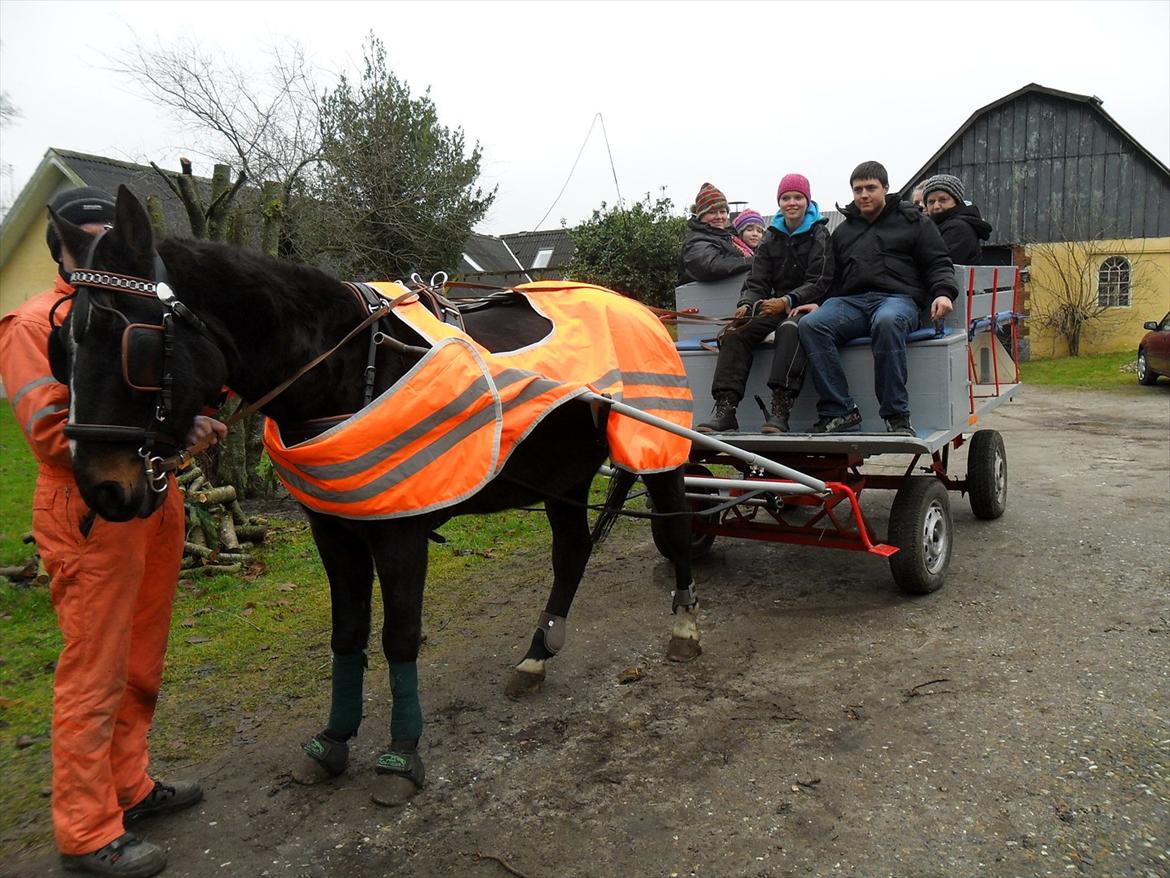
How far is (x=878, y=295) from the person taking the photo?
16.3 feet

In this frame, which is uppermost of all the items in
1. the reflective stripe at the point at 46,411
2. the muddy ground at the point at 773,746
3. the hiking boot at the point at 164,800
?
the reflective stripe at the point at 46,411

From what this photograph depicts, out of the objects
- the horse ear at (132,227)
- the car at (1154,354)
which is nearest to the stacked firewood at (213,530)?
the horse ear at (132,227)

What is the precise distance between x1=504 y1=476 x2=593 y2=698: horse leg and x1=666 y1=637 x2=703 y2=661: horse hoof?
21.2 inches

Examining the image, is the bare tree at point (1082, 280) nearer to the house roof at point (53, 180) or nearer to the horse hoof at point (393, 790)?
the house roof at point (53, 180)

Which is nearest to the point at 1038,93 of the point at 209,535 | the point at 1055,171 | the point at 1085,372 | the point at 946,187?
the point at 1055,171

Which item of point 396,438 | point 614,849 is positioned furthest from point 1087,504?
point 396,438

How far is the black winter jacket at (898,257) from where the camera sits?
16.4ft

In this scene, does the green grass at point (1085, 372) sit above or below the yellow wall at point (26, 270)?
below

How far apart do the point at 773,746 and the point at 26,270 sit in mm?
23501

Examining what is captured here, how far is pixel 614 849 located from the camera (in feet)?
8.84

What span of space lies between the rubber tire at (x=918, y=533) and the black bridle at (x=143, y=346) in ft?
12.2

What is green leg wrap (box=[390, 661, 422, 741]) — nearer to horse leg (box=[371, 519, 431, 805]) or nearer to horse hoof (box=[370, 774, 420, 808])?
horse leg (box=[371, 519, 431, 805])

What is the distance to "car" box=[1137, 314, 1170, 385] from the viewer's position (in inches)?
577

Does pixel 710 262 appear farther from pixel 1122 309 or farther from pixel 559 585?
pixel 1122 309
